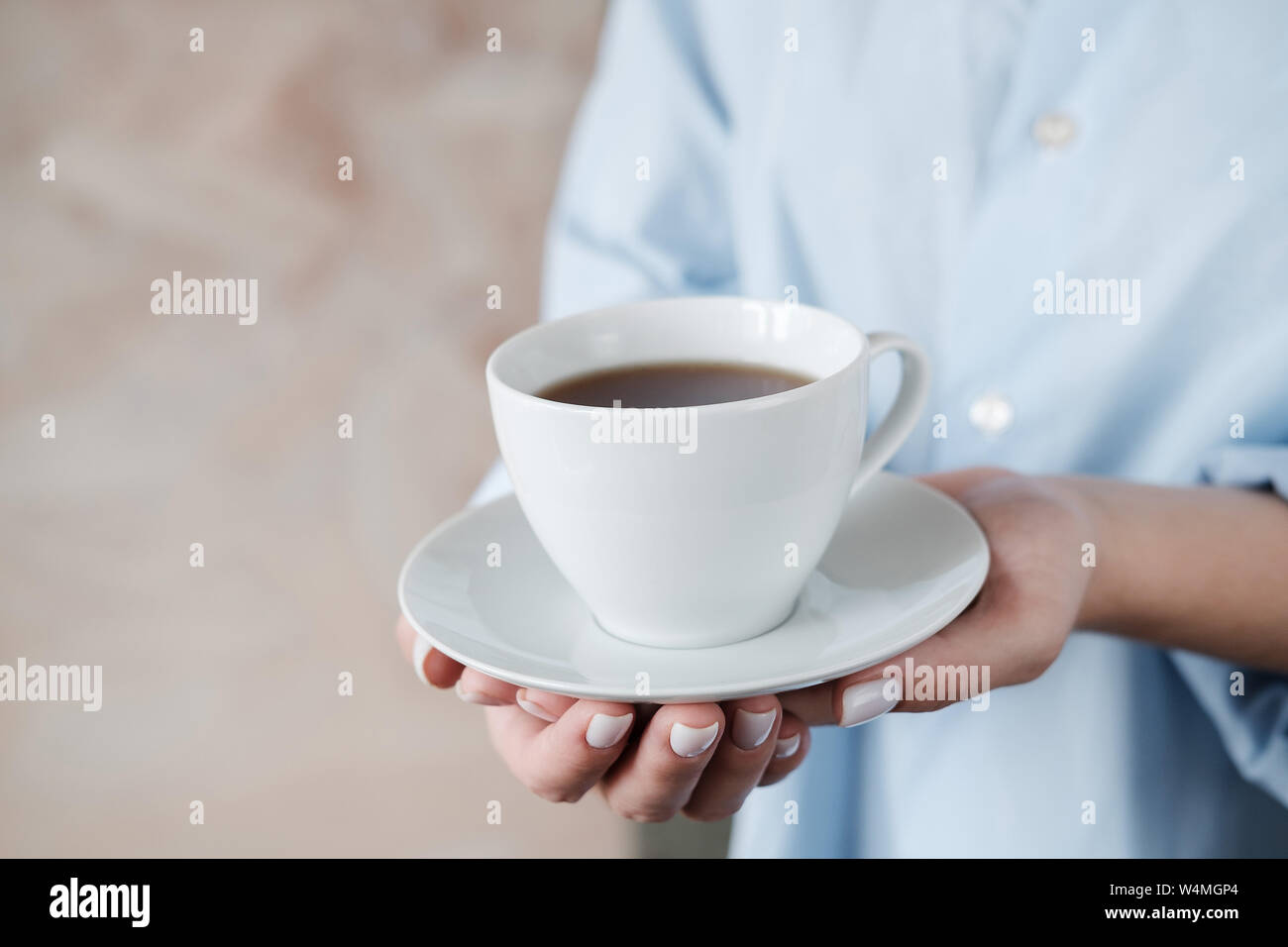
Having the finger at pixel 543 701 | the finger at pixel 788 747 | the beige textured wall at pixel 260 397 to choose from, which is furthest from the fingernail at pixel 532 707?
the beige textured wall at pixel 260 397

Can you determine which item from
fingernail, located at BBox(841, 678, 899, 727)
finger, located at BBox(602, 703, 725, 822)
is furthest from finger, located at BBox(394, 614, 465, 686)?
fingernail, located at BBox(841, 678, 899, 727)

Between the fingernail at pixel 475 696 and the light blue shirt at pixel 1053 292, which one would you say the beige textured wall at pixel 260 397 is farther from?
the fingernail at pixel 475 696

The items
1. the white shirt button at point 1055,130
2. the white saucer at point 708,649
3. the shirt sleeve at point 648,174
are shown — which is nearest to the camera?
the white saucer at point 708,649

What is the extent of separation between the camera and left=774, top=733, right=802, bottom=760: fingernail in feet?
1.77

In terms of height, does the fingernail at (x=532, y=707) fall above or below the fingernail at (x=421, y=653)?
below

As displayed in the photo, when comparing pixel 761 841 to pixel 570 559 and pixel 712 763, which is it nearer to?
pixel 712 763

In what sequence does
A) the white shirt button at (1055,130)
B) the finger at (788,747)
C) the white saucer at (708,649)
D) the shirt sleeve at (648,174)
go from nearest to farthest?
the white saucer at (708,649) → the finger at (788,747) → the white shirt button at (1055,130) → the shirt sleeve at (648,174)

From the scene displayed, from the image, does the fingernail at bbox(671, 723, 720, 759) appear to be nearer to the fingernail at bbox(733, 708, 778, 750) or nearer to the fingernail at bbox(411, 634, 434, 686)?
the fingernail at bbox(733, 708, 778, 750)

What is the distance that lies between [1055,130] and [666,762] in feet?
1.63

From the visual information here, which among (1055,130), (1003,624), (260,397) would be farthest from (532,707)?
(260,397)

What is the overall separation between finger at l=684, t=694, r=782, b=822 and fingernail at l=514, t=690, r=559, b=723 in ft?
0.30

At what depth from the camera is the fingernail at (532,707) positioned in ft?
1.57

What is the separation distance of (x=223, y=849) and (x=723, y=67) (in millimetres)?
1030

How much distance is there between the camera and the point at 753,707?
46 centimetres
